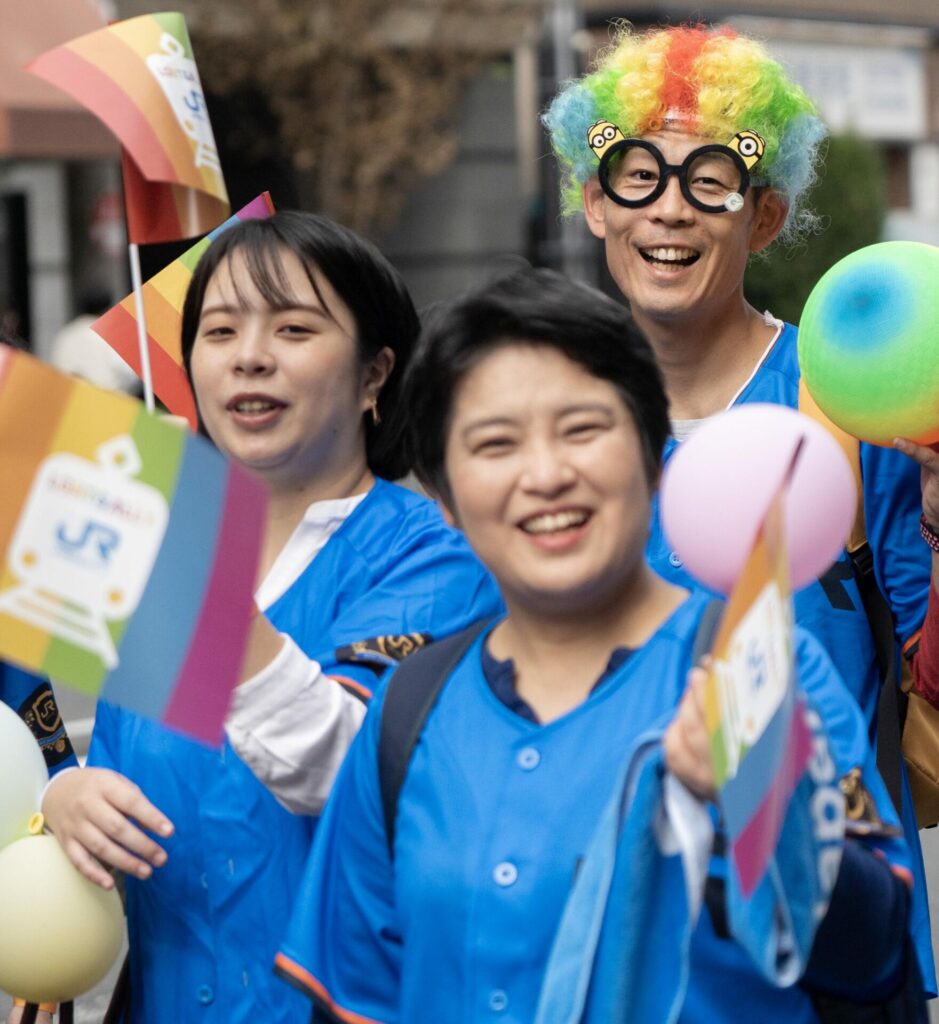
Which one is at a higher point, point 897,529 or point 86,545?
point 86,545

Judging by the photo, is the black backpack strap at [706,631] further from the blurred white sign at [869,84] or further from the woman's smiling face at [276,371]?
the blurred white sign at [869,84]

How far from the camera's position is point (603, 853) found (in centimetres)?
163

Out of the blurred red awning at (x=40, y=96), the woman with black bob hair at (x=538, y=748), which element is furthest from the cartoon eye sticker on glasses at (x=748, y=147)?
the blurred red awning at (x=40, y=96)

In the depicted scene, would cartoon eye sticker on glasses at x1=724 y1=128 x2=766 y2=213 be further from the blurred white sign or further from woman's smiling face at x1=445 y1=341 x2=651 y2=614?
the blurred white sign

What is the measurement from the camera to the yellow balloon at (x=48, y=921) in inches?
84.8

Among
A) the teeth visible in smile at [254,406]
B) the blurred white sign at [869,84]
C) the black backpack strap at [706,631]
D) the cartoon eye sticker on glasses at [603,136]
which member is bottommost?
the black backpack strap at [706,631]

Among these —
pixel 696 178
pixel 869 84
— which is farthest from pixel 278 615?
pixel 869 84

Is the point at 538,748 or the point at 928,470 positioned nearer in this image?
the point at 538,748

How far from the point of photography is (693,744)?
5.04 feet

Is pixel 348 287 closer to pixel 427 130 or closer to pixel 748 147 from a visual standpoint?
pixel 748 147

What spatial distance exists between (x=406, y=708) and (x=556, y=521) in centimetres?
28

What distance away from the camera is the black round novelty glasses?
2719mm

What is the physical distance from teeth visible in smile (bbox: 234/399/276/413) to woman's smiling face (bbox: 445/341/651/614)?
0.51 m

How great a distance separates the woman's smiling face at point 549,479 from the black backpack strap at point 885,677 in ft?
2.63
